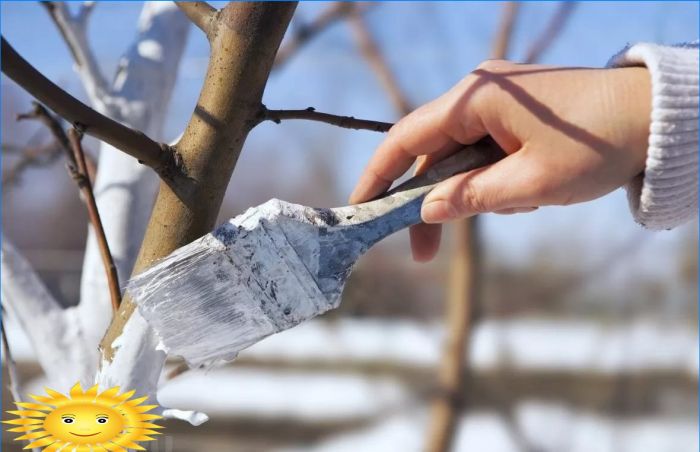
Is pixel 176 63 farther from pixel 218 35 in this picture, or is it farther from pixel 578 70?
pixel 578 70

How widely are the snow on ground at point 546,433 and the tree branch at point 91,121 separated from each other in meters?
1.72

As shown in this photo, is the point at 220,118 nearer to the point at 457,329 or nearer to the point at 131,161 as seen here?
the point at 131,161

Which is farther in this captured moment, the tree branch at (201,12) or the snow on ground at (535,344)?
the snow on ground at (535,344)

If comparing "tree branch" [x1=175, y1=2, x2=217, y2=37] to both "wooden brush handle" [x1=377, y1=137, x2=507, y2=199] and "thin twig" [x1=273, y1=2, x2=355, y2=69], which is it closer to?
"wooden brush handle" [x1=377, y1=137, x2=507, y2=199]

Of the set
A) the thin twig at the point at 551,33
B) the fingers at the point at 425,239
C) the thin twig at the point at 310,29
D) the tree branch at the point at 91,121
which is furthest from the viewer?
the thin twig at the point at 551,33

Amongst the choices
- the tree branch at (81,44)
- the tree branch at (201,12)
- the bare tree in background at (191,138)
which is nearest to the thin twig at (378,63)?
the tree branch at (81,44)

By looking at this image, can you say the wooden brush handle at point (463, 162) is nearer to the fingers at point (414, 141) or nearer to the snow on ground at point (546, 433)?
the fingers at point (414, 141)

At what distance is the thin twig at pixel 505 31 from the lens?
1440 millimetres

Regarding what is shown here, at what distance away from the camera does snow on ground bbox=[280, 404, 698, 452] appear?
2012mm

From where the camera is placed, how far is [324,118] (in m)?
0.40

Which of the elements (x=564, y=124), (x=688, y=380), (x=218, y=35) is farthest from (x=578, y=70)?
(x=688, y=380)

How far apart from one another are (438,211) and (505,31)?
4.00 feet

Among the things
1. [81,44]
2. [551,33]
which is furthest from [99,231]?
[551,33]

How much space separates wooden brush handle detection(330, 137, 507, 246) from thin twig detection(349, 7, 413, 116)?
119 centimetres
